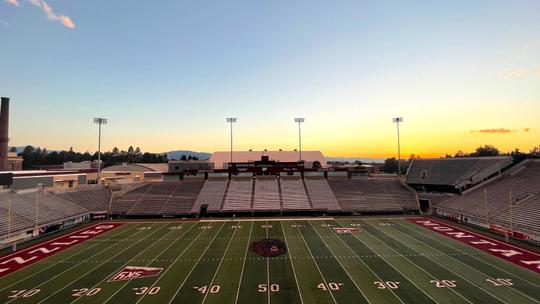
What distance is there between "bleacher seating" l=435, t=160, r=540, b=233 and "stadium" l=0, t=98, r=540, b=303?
196 millimetres

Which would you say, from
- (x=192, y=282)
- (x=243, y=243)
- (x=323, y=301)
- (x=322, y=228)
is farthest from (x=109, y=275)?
(x=322, y=228)

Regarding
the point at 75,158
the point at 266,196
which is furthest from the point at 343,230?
the point at 75,158

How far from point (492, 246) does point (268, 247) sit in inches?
772

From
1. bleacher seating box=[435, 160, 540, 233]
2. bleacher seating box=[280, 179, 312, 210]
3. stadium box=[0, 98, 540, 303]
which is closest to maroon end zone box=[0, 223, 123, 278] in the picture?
stadium box=[0, 98, 540, 303]

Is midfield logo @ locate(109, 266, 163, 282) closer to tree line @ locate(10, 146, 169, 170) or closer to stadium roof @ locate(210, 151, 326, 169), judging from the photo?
stadium roof @ locate(210, 151, 326, 169)

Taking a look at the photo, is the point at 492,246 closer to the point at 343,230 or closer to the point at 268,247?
the point at 343,230

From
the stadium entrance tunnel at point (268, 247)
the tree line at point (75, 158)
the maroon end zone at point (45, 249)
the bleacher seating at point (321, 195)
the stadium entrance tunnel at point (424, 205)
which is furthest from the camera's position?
the tree line at point (75, 158)

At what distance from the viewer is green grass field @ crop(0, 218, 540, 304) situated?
55.7 ft

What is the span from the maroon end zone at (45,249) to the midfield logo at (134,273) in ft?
26.2

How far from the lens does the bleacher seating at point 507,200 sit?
102ft

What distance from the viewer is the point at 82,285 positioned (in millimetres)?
18812

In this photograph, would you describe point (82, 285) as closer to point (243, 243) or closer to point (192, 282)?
point (192, 282)

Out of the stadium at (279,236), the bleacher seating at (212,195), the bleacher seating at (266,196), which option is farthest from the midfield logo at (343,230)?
the bleacher seating at (212,195)

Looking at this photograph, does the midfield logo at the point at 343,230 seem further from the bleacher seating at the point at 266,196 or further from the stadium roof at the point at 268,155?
the stadium roof at the point at 268,155
